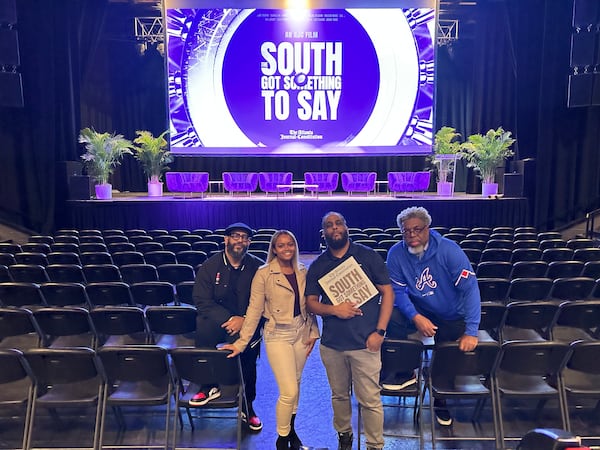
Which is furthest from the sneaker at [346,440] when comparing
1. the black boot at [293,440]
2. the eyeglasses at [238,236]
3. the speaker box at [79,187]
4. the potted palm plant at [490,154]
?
the potted palm plant at [490,154]

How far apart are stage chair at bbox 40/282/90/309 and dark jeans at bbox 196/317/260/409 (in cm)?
204

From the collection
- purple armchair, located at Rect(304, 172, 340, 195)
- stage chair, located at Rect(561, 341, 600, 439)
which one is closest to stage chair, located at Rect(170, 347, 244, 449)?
stage chair, located at Rect(561, 341, 600, 439)

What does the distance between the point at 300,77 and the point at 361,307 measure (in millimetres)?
11685

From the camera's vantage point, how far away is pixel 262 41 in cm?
1392

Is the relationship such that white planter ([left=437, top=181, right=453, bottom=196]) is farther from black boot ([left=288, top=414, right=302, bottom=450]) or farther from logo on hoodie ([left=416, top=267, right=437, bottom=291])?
black boot ([left=288, top=414, right=302, bottom=450])

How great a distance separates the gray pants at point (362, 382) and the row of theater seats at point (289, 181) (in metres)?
10.7

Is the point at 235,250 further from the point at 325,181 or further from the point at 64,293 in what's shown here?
the point at 325,181

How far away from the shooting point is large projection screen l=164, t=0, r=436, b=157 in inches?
537

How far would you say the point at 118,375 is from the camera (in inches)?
133

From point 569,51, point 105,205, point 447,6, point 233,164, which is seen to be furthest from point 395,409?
point 233,164

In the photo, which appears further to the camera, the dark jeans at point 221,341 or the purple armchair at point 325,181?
the purple armchair at point 325,181

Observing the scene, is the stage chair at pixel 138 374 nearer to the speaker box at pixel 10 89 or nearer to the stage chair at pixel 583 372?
the stage chair at pixel 583 372

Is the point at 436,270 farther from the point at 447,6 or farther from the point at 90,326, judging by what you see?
the point at 447,6

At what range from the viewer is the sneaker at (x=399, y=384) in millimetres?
3426
